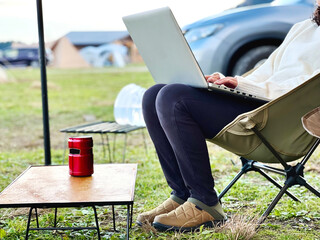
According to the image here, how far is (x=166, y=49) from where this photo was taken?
1907mm

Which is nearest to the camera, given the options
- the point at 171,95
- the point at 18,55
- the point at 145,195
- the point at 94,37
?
the point at 171,95

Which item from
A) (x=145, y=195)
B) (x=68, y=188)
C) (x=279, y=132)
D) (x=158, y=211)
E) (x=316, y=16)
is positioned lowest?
(x=145, y=195)

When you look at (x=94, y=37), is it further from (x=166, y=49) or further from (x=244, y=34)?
(x=166, y=49)

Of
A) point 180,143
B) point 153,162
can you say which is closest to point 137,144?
point 153,162

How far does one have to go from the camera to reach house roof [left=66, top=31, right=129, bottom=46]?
1752 centimetres

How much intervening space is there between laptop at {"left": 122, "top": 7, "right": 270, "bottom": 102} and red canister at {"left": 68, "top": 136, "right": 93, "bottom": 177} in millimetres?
411

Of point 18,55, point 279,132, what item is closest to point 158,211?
point 279,132

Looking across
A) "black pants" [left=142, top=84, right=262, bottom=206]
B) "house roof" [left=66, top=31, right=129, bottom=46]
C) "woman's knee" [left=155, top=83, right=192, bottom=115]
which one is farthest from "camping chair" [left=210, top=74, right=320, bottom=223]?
"house roof" [left=66, top=31, right=129, bottom=46]

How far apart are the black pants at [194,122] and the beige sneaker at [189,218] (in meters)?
0.04

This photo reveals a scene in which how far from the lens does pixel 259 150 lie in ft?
6.42

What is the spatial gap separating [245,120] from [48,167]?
82 centimetres

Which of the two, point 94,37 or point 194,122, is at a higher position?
point 94,37

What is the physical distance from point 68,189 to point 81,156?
18 cm

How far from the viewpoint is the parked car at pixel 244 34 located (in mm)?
4004
